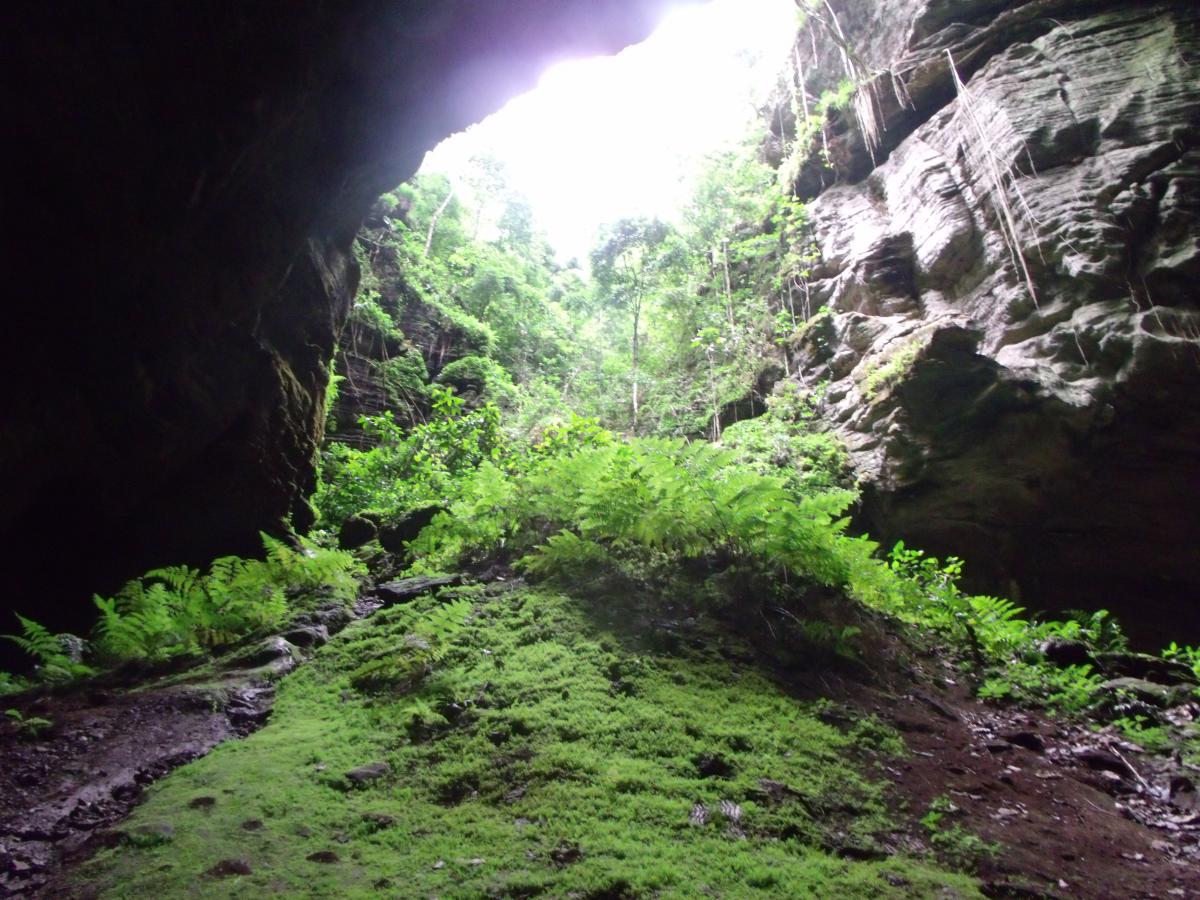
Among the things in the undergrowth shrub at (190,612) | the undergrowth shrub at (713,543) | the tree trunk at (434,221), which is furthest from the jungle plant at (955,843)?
the tree trunk at (434,221)

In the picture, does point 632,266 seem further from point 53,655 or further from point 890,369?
point 53,655

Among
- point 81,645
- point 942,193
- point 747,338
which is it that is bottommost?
point 81,645

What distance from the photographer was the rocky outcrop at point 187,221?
13.3 feet

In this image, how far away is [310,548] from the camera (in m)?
8.07

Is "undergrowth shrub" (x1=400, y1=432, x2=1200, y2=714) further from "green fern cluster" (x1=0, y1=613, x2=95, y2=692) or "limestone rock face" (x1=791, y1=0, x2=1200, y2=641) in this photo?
"limestone rock face" (x1=791, y1=0, x2=1200, y2=641)

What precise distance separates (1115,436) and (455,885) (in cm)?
1034

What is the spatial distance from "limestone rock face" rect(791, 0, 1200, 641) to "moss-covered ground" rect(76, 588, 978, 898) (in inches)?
290

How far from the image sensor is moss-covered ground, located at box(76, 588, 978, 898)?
208cm

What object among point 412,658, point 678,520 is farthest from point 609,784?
point 678,520

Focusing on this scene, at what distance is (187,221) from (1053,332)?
37.9 feet

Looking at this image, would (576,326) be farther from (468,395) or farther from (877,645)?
(877,645)

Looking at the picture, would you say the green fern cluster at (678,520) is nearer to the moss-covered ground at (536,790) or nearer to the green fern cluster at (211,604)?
the moss-covered ground at (536,790)

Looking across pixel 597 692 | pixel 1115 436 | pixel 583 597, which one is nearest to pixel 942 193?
pixel 1115 436

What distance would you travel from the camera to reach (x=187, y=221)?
512 centimetres
